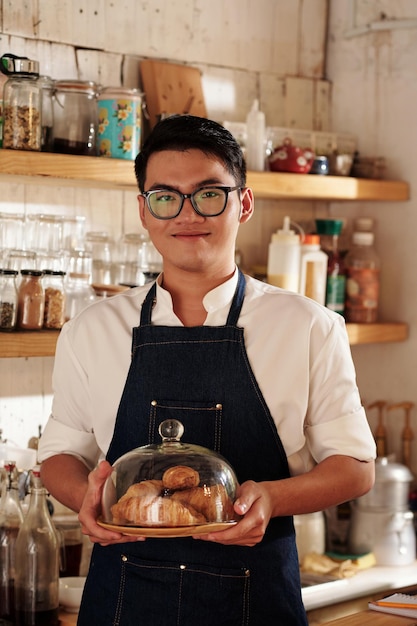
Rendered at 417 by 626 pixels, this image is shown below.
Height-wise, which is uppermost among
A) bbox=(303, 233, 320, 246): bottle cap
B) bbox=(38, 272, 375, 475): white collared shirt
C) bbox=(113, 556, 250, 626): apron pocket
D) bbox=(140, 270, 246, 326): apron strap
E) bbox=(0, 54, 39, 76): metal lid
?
bbox=(0, 54, 39, 76): metal lid

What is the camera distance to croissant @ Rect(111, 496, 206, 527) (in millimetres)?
1582

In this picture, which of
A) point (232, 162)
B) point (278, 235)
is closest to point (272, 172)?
point (278, 235)

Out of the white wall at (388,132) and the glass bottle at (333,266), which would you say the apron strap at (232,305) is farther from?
the white wall at (388,132)

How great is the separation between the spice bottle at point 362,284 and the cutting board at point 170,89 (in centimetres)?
67

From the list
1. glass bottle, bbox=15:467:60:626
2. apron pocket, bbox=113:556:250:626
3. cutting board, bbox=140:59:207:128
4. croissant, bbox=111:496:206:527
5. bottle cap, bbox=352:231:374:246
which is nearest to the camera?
croissant, bbox=111:496:206:527

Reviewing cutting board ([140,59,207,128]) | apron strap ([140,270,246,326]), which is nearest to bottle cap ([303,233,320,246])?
cutting board ([140,59,207,128])

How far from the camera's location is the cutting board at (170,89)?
2865 mm

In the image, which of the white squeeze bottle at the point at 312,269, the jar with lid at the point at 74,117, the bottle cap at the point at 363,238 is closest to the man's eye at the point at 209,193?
the jar with lid at the point at 74,117

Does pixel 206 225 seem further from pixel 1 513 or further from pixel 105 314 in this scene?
pixel 1 513

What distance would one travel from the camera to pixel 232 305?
196 centimetres

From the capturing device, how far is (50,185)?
2.76m

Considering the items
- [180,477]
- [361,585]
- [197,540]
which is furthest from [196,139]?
[361,585]

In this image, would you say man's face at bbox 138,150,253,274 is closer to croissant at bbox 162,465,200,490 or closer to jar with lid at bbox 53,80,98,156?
croissant at bbox 162,465,200,490

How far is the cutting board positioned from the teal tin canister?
184 millimetres
